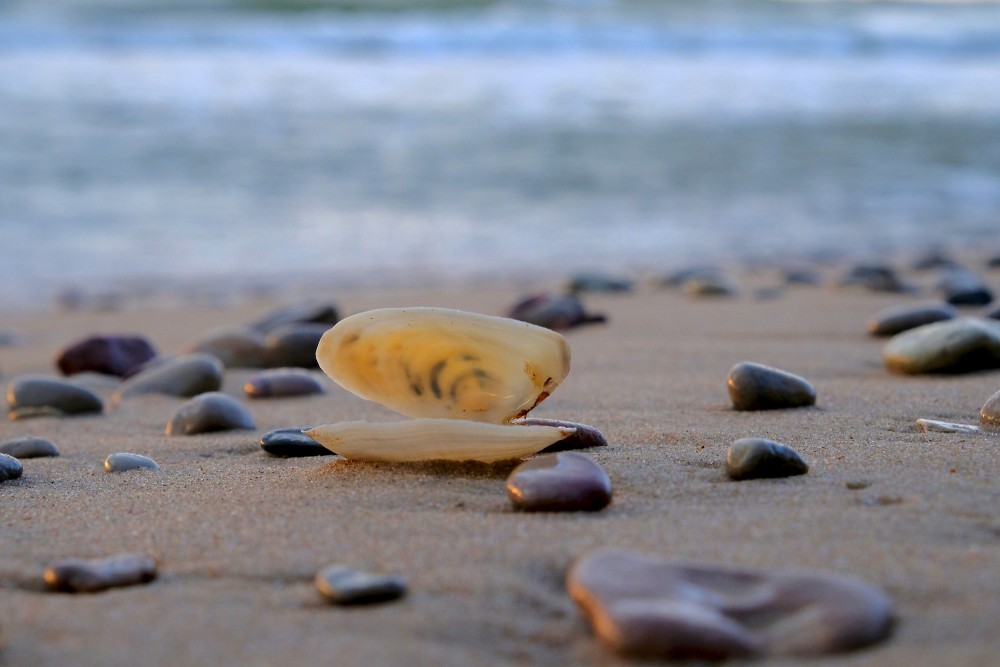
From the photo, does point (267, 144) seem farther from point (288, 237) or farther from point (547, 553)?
point (547, 553)

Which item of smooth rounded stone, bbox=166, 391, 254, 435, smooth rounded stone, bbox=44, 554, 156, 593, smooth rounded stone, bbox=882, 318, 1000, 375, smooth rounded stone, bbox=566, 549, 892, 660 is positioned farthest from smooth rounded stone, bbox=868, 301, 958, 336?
smooth rounded stone, bbox=44, 554, 156, 593

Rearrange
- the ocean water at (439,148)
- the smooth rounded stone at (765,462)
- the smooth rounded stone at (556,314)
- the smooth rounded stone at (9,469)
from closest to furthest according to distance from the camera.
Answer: the smooth rounded stone at (765,462)
the smooth rounded stone at (9,469)
the smooth rounded stone at (556,314)
the ocean water at (439,148)

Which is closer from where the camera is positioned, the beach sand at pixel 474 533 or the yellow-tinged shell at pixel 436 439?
the beach sand at pixel 474 533

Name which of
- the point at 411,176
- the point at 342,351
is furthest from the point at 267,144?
the point at 342,351

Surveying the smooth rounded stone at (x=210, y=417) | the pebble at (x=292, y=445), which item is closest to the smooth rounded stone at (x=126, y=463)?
the pebble at (x=292, y=445)

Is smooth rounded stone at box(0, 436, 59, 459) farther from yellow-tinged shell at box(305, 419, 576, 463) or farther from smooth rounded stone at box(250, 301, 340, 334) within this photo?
smooth rounded stone at box(250, 301, 340, 334)

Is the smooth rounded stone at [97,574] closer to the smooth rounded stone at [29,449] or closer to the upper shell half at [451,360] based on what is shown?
the upper shell half at [451,360]

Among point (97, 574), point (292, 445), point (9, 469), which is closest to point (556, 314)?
point (292, 445)
